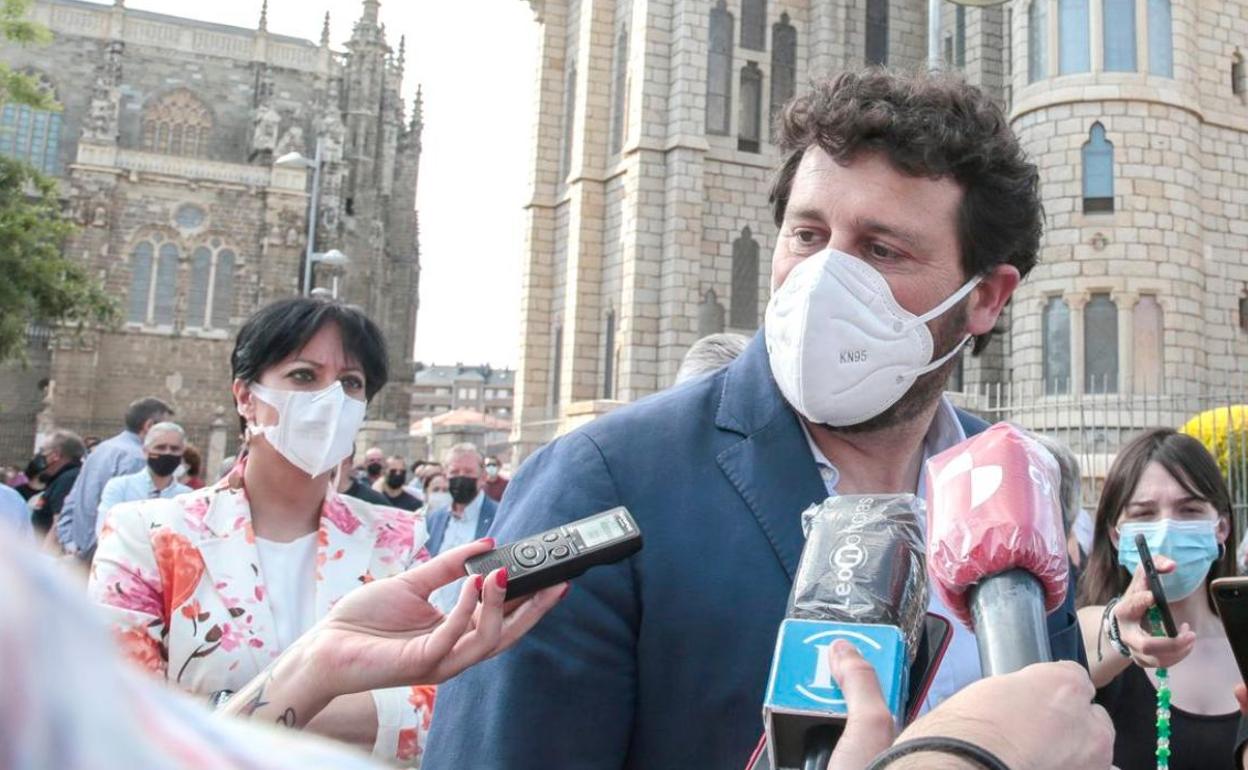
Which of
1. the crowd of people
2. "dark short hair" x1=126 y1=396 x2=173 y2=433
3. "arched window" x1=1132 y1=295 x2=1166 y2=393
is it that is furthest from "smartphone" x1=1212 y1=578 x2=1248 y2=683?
"arched window" x1=1132 y1=295 x2=1166 y2=393

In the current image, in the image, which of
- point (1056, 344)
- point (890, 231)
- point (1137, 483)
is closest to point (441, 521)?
point (1137, 483)

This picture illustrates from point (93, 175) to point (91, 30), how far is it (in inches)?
429

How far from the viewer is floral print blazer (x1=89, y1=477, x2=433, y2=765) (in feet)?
8.47

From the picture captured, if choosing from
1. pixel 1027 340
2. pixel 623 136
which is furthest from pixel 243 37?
pixel 1027 340

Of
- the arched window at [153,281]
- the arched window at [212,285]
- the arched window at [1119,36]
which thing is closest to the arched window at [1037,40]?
the arched window at [1119,36]

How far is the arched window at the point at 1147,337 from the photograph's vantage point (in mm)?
16000

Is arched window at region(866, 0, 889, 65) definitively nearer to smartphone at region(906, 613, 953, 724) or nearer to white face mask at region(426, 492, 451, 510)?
white face mask at region(426, 492, 451, 510)

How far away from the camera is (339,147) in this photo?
44188 millimetres

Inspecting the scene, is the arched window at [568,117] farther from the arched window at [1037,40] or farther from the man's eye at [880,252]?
the man's eye at [880,252]

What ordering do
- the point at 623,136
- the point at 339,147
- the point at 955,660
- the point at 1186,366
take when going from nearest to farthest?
the point at 955,660
the point at 1186,366
the point at 623,136
the point at 339,147

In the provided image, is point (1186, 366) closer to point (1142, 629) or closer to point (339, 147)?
point (1142, 629)

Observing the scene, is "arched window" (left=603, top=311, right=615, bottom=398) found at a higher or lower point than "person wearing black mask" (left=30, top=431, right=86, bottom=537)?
higher

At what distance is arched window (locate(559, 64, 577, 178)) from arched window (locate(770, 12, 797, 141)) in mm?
4638

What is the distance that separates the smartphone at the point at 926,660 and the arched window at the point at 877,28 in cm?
2238
